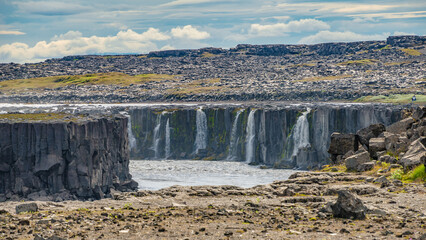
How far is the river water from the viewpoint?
366 feet

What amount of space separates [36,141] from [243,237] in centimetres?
7561

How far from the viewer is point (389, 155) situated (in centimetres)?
4094

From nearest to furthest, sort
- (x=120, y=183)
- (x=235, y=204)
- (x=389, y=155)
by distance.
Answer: (x=235, y=204), (x=389, y=155), (x=120, y=183)

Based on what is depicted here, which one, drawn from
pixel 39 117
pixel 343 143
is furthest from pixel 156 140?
pixel 343 143

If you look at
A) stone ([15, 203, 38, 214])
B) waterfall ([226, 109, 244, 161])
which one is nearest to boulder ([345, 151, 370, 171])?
stone ([15, 203, 38, 214])

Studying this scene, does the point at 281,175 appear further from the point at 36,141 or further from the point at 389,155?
the point at 389,155

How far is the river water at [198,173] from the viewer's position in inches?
4387

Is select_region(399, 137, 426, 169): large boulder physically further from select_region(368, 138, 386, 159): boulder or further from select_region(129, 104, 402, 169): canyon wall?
select_region(129, 104, 402, 169): canyon wall

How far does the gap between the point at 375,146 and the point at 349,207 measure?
18023mm

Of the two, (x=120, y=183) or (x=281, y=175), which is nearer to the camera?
(x=120, y=183)

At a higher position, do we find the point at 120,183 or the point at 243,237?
the point at 243,237

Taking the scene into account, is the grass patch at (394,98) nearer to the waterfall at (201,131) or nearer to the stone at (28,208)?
the waterfall at (201,131)

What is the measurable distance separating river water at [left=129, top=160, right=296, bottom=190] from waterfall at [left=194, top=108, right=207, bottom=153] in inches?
378

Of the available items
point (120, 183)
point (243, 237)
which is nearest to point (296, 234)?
point (243, 237)
